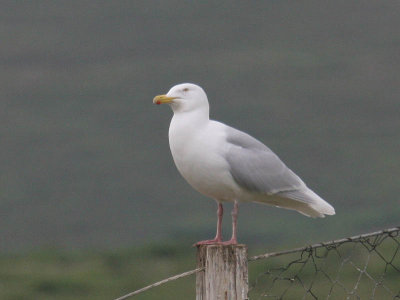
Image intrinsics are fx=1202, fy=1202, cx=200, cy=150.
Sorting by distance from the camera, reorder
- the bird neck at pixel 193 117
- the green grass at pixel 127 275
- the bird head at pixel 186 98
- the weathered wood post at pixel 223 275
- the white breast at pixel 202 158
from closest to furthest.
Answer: the weathered wood post at pixel 223 275
the white breast at pixel 202 158
the bird neck at pixel 193 117
the bird head at pixel 186 98
the green grass at pixel 127 275

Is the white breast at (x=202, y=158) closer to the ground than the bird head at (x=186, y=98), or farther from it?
closer to the ground

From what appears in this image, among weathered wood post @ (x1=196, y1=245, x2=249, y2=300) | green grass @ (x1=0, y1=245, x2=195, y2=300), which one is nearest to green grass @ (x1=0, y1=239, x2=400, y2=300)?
green grass @ (x1=0, y1=245, x2=195, y2=300)

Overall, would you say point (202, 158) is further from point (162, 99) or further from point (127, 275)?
point (127, 275)

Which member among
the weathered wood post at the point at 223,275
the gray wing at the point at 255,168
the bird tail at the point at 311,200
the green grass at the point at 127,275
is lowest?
the weathered wood post at the point at 223,275

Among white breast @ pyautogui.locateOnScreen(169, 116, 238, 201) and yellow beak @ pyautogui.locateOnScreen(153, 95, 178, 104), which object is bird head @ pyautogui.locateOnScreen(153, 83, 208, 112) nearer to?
yellow beak @ pyautogui.locateOnScreen(153, 95, 178, 104)

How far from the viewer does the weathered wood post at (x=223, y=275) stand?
3535mm

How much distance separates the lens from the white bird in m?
4.58

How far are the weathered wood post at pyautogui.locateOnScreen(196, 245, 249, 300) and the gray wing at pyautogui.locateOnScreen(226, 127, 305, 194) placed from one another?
1074 millimetres

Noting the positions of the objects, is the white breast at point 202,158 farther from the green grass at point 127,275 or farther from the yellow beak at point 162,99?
the green grass at point 127,275

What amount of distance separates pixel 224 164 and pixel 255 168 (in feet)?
0.57

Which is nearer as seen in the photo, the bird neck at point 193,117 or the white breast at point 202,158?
the white breast at point 202,158

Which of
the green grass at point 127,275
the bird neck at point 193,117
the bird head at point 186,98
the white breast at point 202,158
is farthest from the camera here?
the green grass at point 127,275

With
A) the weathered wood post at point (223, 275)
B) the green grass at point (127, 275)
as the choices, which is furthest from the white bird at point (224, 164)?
the green grass at point (127, 275)

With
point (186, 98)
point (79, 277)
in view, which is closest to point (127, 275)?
point (79, 277)
